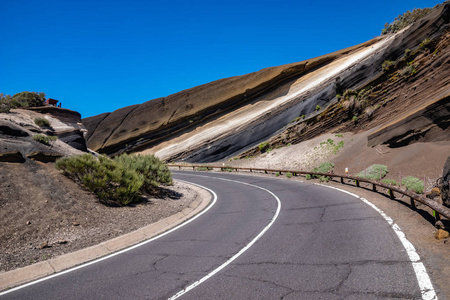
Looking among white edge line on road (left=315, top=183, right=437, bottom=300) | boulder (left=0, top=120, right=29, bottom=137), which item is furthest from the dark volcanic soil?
white edge line on road (left=315, top=183, right=437, bottom=300)

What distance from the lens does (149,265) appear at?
5.79m

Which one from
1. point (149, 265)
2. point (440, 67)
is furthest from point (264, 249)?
point (440, 67)

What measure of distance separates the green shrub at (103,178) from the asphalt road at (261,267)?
13.4 feet

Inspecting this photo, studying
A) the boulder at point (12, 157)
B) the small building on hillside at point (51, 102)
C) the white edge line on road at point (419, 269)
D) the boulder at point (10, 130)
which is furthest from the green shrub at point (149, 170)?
the small building on hillside at point (51, 102)

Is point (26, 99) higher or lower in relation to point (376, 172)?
higher

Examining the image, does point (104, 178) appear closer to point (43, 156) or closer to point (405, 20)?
point (43, 156)

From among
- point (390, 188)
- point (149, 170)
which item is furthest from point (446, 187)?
point (149, 170)

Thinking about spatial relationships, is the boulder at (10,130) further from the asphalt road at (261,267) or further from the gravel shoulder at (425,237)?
the gravel shoulder at (425,237)

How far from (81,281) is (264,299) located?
11.6 feet

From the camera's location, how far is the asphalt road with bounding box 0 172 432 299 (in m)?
4.22

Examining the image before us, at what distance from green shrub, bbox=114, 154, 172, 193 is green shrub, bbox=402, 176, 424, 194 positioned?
38.3 ft

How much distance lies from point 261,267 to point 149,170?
1053 cm

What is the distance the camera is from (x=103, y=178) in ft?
36.6

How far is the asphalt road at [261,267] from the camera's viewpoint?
422 centimetres
